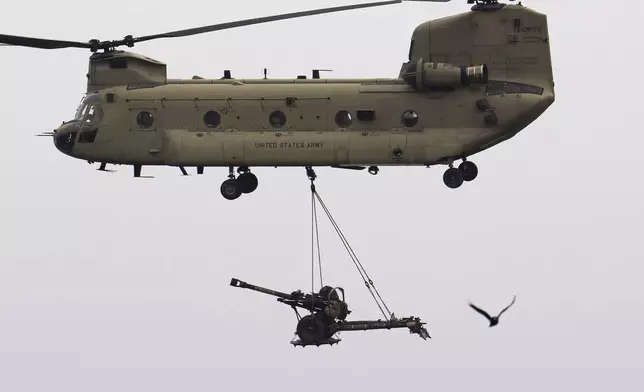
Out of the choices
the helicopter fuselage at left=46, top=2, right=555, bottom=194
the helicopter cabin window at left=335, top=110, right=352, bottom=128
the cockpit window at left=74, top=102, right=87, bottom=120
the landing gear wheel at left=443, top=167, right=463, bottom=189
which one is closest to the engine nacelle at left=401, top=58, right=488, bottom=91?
the helicopter fuselage at left=46, top=2, right=555, bottom=194

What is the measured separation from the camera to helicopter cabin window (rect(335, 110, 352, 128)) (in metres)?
51.8

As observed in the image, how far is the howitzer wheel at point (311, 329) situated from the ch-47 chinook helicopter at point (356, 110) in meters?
3.77

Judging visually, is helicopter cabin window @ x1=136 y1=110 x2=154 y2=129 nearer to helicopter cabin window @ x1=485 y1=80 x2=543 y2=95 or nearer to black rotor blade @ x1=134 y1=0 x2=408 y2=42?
black rotor blade @ x1=134 y1=0 x2=408 y2=42

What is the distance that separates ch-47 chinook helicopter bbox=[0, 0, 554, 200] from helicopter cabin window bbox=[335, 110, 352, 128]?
0.08 ft

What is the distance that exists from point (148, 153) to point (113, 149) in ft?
3.17

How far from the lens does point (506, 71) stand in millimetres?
51688

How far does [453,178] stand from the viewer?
5116 cm

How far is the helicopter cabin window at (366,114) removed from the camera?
51531 millimetres

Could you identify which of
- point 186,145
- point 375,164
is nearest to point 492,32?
point 375,164

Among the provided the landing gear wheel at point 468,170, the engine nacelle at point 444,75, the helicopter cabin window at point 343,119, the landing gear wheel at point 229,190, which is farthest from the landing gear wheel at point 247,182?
the landing gear wheel at point 468,170

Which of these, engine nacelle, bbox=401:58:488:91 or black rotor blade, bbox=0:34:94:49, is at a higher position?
black rotor blade, bbox=0:34:94:49

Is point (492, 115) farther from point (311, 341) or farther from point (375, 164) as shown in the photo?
point (311, 341)

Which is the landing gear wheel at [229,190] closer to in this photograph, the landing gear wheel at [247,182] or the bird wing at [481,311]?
the landing gear wheel at [247,182]

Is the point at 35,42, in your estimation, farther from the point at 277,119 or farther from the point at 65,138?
the point at 277,119
